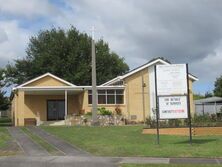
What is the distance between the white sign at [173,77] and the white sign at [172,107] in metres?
0.33

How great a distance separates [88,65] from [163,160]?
5487 centimetres

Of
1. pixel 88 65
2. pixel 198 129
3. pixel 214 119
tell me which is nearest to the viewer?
pixel 198 129

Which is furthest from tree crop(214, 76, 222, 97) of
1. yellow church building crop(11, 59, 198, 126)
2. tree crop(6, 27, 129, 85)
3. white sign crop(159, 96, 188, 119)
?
white sign crop(159, 96, 188, 119)

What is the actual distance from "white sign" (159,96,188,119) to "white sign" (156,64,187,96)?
33cm

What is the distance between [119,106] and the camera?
4722 cm

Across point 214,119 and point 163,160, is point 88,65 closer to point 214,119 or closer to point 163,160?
point 214,119

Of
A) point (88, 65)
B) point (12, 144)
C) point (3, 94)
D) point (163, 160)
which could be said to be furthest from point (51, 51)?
point (163, 160)

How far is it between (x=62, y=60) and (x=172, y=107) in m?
49.6

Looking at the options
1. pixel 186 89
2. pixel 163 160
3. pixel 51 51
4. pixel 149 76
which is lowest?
pixel 163 160

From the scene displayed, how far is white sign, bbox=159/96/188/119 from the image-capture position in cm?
2089

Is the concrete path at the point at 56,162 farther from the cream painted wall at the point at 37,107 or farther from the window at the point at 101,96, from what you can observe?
the window at the point at 101,96

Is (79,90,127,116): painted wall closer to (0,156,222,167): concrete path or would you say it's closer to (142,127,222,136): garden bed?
(142,127,222,136): garden bed

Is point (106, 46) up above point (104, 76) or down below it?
above

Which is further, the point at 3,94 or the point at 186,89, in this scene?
the point at 3,94
